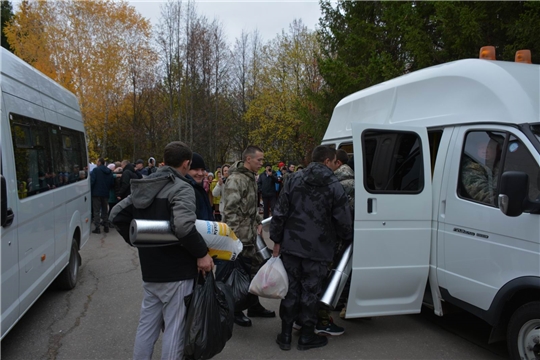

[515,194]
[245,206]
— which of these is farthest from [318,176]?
[515,194]

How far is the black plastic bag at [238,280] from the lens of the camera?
3955mm

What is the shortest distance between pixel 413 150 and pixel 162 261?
2.73 m

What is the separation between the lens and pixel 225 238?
9.36ft

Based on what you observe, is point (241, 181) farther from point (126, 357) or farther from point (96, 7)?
point (96, 7)

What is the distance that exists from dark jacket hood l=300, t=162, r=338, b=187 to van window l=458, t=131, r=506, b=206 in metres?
1.21

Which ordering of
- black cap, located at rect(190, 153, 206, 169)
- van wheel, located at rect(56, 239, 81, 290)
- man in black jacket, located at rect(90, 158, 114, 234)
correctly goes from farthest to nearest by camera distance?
man in black jacket, located at rect(90, 158, 114, 234)
van wheel, located at rect(56, 239, 81, 290)
black cap, located at rect(190, 153, 206, 169)

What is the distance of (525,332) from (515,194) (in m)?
1.20

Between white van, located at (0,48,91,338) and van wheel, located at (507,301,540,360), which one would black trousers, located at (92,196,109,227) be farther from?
van wheel, located at (507,301,540,360)

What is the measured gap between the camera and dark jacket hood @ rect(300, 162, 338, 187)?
374cm

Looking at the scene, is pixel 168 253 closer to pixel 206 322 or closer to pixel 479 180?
pixel 206 322

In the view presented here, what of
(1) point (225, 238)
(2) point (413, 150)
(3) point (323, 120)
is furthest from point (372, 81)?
(1) point (225, 238)

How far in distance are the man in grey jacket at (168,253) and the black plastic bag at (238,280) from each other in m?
1.17

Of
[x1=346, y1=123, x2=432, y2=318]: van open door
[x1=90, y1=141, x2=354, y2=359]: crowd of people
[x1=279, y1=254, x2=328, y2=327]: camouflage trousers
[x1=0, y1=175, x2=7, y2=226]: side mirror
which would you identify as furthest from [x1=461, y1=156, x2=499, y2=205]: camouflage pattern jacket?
[x1=0, y1=175, x2=7, y2=226]: side mirror

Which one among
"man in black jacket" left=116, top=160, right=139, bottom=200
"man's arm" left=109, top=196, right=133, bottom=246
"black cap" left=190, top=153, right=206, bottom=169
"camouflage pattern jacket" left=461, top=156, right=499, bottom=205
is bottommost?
"man in black jacket" left=116, top=160, right=139, bottom=200
